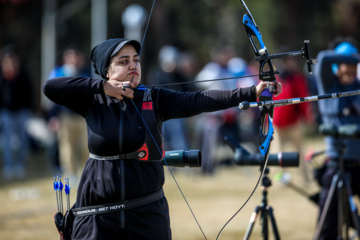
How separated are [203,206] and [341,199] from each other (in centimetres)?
373

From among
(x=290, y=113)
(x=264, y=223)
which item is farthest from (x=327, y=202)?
(x=290, y=113)

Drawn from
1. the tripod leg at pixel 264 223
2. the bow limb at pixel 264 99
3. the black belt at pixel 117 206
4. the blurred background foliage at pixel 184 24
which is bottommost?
the tripod leg at pixel 264 223

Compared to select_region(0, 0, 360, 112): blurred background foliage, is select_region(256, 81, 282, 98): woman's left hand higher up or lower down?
lower down

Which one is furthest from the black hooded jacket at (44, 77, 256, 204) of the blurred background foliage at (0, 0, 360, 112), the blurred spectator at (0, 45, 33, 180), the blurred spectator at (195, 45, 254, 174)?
the blurred background foliage at (0, 0, 360, 112)

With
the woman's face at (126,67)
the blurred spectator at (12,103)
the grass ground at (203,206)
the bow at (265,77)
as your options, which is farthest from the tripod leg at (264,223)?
the blurred spectator at (12,103)

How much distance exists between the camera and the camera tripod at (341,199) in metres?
5.68

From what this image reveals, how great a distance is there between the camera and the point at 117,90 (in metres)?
3.83

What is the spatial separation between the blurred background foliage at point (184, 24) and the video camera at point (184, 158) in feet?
68.1

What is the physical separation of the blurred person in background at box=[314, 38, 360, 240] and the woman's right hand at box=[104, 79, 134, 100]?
2709mm

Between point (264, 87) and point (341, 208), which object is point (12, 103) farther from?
point (264, 87)

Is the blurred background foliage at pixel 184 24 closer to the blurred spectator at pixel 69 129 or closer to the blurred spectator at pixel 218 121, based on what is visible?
the blurred spectator at pixel 218 121

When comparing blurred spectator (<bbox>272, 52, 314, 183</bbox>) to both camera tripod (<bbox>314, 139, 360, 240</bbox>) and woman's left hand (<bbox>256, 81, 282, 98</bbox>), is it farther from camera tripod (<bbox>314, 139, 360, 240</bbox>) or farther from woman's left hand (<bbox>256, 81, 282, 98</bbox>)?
woman's left hand (<bbox>256, 81, 282, 98</bbox>)

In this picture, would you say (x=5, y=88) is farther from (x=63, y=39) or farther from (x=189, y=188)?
(x=63, y=39)

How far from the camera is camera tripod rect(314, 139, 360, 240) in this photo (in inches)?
223
